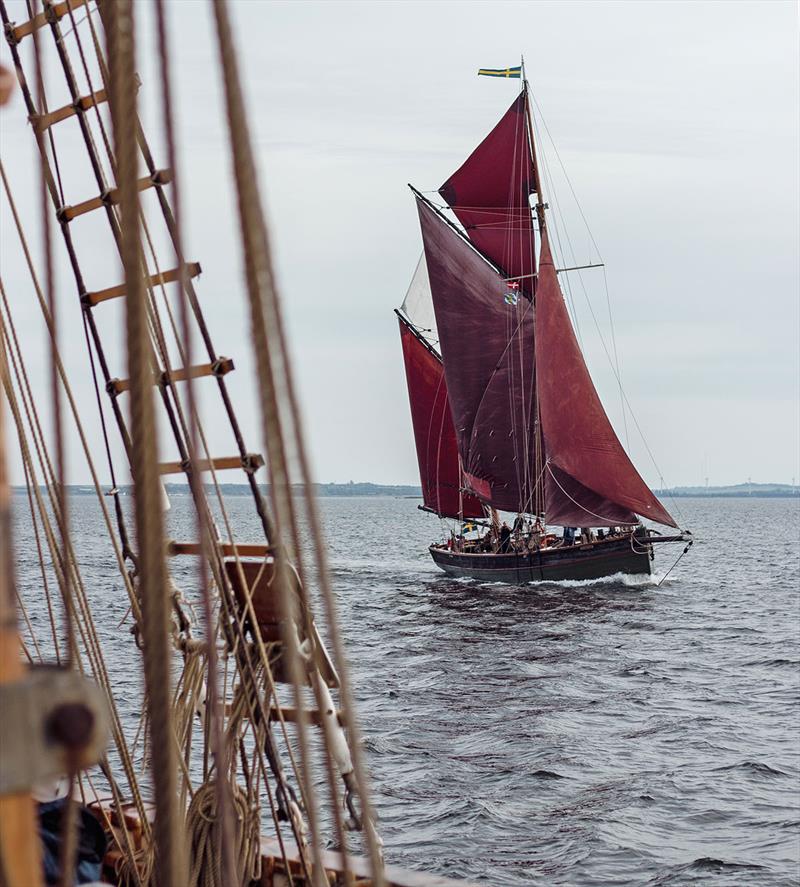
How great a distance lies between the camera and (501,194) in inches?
1606

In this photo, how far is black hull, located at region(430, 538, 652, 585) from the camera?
37844 millimetres

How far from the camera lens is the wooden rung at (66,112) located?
4.66m

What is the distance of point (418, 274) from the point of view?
46094 millimetres

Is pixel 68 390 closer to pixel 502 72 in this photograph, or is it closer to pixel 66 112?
pixel 66 112

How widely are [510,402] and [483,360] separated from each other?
1.65 metres

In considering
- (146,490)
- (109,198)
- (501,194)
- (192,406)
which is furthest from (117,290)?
(501,194)

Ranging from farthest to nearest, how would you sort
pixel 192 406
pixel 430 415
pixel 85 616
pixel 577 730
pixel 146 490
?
pixel 430 415
pixel 577 730
pixel 85 616
pixel 192 406
pixel 146 490

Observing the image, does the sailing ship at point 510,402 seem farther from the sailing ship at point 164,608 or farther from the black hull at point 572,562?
the sailing ship at point 164,608

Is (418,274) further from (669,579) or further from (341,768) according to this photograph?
(341,768)

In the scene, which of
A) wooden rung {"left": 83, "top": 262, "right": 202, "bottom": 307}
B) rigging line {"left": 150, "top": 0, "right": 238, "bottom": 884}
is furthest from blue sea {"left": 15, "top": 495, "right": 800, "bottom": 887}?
rigging line {"left": 150, "top": 0, "right": 238, "bottom": 884}

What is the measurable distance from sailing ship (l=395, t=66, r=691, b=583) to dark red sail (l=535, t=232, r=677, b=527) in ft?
0.14

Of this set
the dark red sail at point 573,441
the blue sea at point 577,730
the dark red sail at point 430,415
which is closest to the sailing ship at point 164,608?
the blue sea at point 577,730

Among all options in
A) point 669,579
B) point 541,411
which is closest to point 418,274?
point 541,411

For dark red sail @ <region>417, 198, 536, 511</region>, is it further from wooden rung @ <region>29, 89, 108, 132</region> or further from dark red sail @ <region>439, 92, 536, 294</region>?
wooden rung @ <region>29, 89, 108, 132</region>
